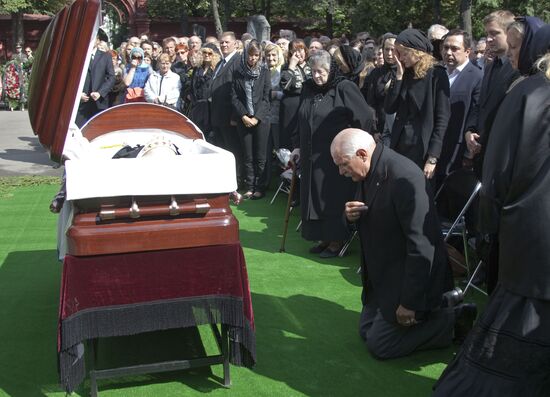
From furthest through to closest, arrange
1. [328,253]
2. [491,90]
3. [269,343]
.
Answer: [328,253], [491,90], [269,343]

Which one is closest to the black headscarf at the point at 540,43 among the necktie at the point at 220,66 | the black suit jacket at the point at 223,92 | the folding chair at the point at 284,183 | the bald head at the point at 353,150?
the bald head at the point at 353,150

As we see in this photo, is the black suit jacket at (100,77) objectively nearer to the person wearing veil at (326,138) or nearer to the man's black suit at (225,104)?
the man's black suit at (225,104)

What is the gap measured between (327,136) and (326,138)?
0.07 feet

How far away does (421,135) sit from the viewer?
585 cm

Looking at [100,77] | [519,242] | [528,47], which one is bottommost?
[100,77]

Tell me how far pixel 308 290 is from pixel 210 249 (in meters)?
2.03

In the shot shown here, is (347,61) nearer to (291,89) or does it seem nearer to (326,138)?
(326,138)

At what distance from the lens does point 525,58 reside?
3123 millimetres

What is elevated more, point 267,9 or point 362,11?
point 362,11

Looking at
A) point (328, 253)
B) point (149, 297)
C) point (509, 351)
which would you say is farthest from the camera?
point (328, 253)

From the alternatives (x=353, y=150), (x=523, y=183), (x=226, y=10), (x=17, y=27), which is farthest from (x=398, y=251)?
(x=17, y=27)

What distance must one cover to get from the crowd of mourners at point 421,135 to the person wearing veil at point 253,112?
2cm

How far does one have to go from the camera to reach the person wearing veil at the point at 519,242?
2.81 metres

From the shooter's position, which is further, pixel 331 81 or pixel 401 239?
pixel 331 81
